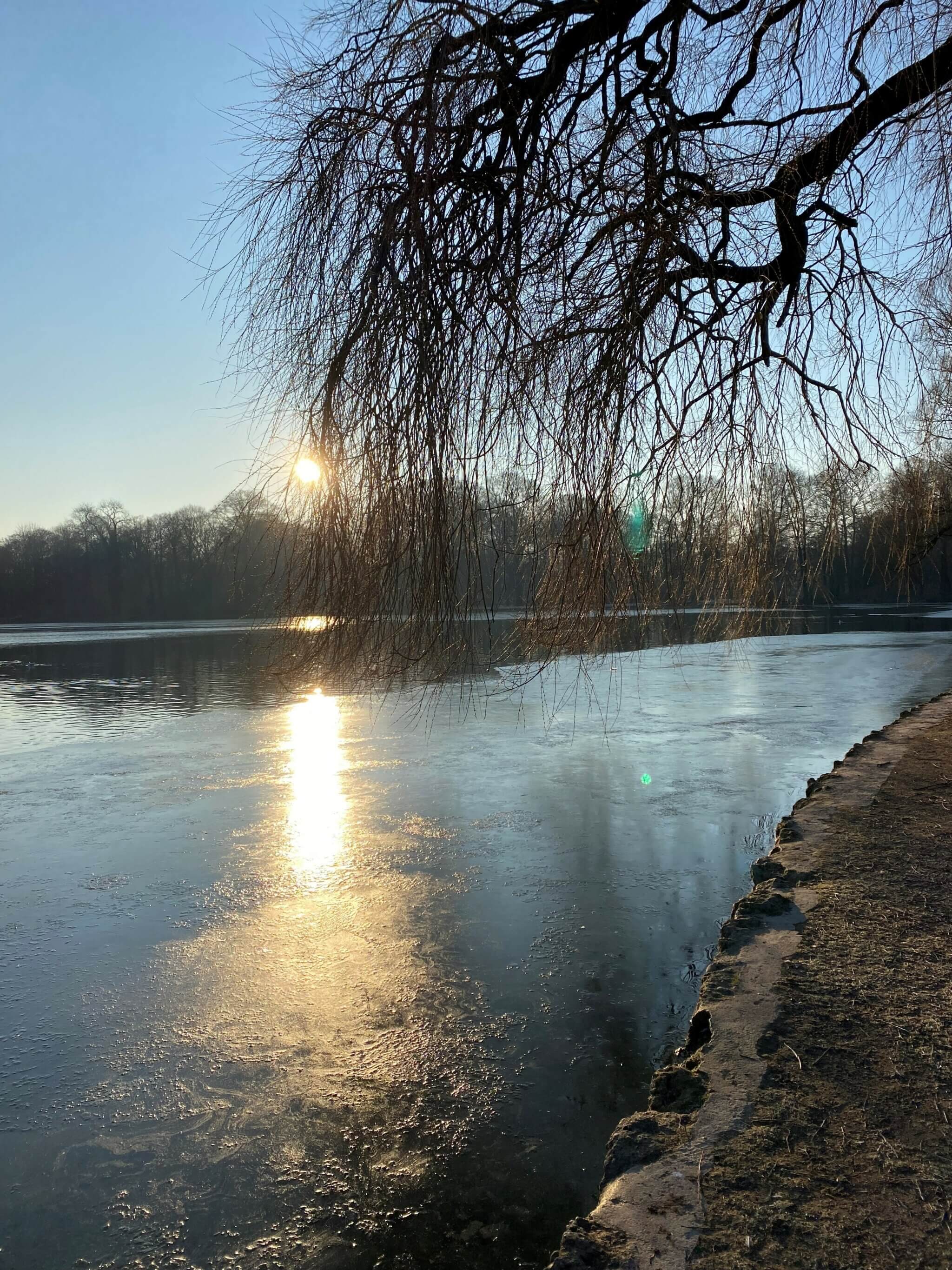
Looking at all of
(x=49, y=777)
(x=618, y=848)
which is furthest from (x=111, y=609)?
(x=618, y=848)

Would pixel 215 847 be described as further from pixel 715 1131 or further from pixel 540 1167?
pixel 715 1131

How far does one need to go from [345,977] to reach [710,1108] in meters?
2.07

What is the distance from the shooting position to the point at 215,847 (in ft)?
19.9

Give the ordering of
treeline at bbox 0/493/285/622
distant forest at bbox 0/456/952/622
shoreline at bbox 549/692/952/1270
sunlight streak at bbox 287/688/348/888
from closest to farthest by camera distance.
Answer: shoreline at bbox 549/692/952/1270 < distant forest at bbox 0/456/952/622 < sunlight streak at bbox 287/688/348/888 < treeline at bbox 0/493/285/622

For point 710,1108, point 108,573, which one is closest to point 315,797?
point 710,1108

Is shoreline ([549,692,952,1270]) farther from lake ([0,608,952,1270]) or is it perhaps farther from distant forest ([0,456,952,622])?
distant forest ([0,456,952,622])

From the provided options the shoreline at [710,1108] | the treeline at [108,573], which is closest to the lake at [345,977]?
the shoreline at [710,1108]

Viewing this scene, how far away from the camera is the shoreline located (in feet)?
6.34

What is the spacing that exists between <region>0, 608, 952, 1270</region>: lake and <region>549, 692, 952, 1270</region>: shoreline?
370 millimetres

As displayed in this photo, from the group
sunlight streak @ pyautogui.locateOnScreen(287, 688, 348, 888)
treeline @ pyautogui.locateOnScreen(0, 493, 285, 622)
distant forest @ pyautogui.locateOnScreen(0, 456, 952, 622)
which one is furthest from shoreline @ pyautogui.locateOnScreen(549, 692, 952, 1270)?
treeline @ pyautogui.locateOnScreen(0, 493, 285, 622)

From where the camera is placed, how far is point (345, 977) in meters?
4.05

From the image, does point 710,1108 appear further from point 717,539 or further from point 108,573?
point 108,573

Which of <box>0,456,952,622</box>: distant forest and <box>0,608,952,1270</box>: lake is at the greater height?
<box>0,456,952,622</box>: distant forest

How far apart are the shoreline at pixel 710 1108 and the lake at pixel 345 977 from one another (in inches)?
14.6
